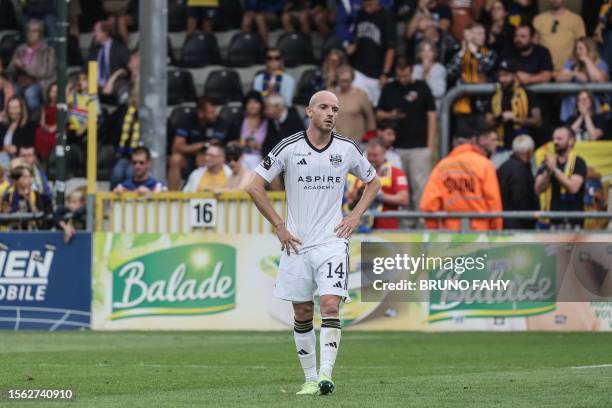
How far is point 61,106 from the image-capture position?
21.8m

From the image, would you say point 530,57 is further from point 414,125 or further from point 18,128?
point 18,128

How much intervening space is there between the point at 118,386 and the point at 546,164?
30.9 feet

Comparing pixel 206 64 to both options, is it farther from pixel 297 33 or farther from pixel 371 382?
pixel 371 382

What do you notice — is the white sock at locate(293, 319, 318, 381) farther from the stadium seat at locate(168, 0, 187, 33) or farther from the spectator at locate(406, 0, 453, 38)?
the stadium seat at locate(168, 0, 187, 33)

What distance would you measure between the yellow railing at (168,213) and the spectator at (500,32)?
16.0ft

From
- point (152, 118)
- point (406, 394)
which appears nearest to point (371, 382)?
point (406, 394)

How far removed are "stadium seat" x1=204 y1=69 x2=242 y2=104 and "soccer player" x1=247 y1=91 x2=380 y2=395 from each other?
14581 mm

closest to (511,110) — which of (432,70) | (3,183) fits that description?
(432,70)

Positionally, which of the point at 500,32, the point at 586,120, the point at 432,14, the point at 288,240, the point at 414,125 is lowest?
the point at 288,240

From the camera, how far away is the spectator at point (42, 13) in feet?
93.1

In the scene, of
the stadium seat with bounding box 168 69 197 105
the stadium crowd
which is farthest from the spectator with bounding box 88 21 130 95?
the stadium seat with bounding box 168 69 197 105

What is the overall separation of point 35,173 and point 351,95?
4.78 meters

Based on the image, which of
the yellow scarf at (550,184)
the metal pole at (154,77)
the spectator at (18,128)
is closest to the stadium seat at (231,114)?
the metal pole at (154,77)

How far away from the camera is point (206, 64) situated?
2755cm
